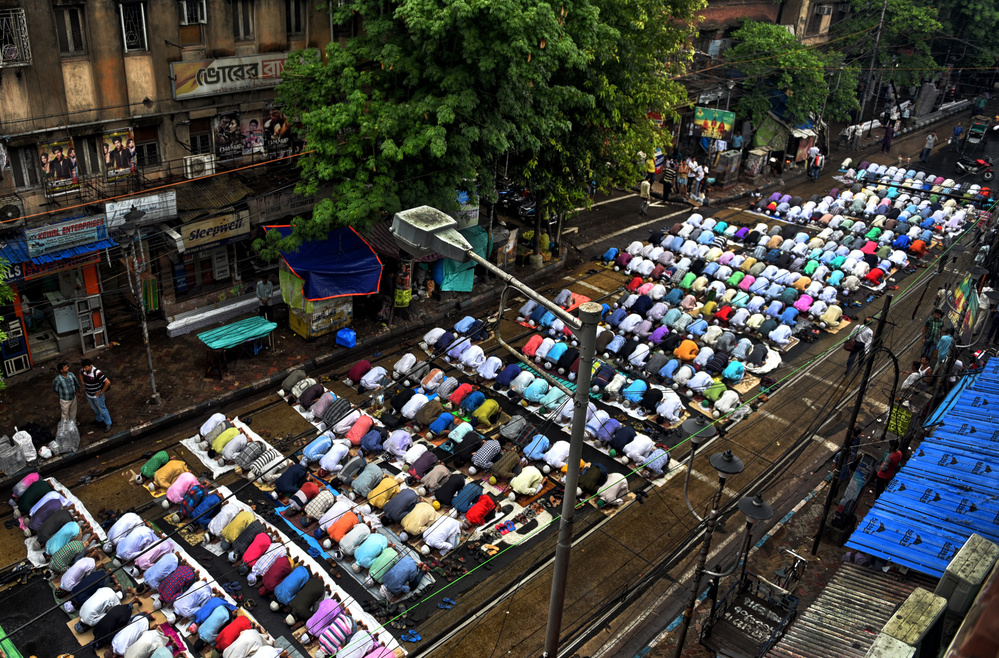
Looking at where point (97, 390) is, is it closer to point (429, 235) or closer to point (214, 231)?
point (214, 231)

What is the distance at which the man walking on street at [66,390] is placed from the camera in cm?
2016

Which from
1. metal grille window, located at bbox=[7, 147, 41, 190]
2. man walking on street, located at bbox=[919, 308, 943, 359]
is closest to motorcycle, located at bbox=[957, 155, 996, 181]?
man walking on street, located at bbox=[919, 308, 943, 359]

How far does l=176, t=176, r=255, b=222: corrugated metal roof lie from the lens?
23.7 m

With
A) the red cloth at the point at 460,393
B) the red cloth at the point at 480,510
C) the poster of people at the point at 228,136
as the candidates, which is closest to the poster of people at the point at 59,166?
the poster of people at the point at 228,136

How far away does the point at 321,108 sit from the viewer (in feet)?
78.0

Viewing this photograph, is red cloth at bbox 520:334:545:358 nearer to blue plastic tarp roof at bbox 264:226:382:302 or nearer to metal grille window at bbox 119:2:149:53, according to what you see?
blue plastic tarp roof at bbox 264:226:382:302

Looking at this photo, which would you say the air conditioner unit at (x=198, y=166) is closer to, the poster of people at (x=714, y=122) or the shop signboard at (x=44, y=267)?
the shop signboard at (x=44, y=267)

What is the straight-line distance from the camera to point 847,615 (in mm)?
14477

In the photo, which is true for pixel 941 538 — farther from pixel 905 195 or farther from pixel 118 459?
pixel 905 195

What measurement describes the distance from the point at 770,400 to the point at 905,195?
21691mm

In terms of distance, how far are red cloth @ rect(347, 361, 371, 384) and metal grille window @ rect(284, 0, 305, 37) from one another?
10.2m

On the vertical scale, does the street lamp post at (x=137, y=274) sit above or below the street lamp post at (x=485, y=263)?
below

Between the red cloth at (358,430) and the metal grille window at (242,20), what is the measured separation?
11826 millimetres

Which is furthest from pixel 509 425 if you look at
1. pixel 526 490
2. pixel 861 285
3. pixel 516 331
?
pixel 861 285
